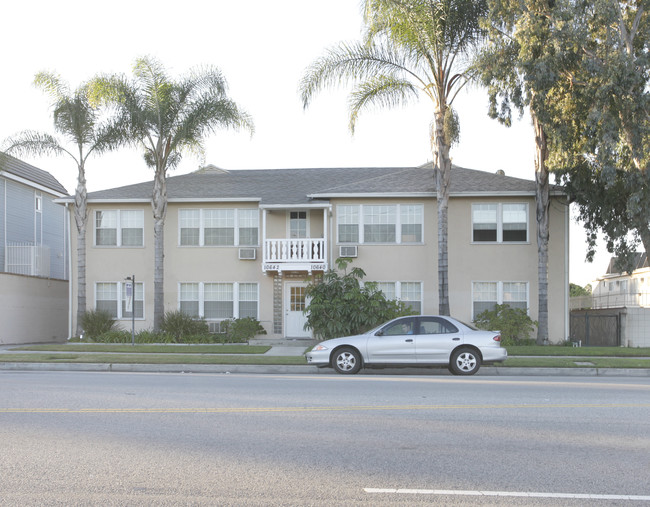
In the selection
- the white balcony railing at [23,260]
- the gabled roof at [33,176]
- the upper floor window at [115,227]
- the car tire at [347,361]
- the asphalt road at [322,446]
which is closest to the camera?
the asphalt road at [322,446]

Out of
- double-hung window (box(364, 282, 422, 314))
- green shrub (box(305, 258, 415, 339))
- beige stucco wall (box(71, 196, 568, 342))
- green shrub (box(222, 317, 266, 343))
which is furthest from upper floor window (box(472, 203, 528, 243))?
green shrub (box(222, 317, 266, 343))

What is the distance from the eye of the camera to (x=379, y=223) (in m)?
26.5

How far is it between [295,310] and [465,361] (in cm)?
1148

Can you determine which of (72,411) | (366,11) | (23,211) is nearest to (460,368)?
(72,411)

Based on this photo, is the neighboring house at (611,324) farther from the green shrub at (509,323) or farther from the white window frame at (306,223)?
the white window frame at (306,223)

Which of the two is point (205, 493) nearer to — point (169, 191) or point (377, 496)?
point (377, 496)

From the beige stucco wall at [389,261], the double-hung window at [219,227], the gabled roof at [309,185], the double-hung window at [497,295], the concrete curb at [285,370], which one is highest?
the gabled roof at [309,185]

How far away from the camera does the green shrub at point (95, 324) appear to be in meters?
26.2

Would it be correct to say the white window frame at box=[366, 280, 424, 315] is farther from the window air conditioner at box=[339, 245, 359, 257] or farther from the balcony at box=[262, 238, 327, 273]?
the balcony at box=[262, 238, 327, 273]

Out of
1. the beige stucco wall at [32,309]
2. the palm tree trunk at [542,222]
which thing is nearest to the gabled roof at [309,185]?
the palm tree trunk at [542,222]

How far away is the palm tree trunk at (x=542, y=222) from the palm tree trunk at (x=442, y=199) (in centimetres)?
301

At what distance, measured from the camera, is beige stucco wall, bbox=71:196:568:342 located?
2592 cm

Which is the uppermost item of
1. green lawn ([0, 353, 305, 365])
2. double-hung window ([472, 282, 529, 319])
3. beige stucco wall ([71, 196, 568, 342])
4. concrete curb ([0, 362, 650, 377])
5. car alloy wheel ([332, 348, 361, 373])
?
beige stucco wall ([71, 196, 568, 342])

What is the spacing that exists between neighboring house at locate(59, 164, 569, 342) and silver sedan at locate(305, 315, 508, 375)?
9455 mm
